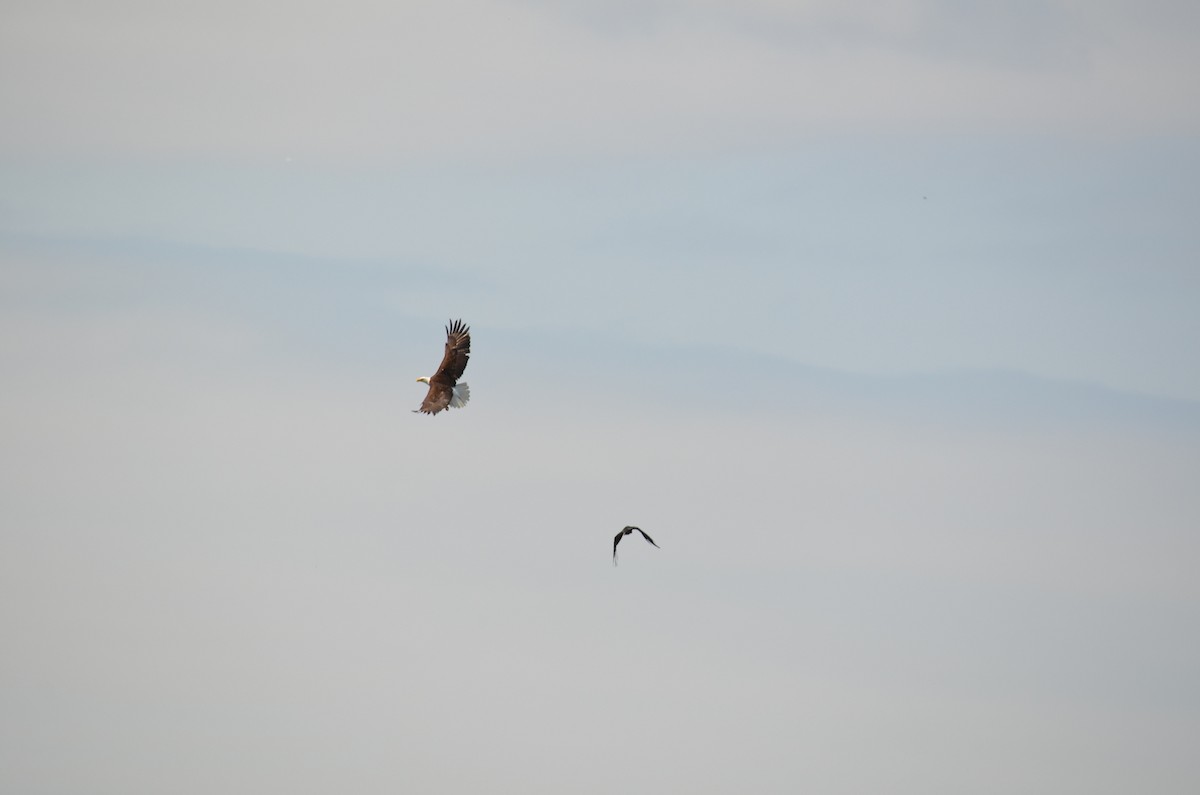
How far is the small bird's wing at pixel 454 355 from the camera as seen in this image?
375 feet

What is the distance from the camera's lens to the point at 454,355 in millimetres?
114312

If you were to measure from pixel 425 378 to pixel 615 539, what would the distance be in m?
31.1

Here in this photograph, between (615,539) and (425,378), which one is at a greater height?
(425,378)

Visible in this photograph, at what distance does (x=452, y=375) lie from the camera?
115 m

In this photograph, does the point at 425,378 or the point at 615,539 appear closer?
the point at 615,539

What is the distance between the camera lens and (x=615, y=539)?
89.8 m

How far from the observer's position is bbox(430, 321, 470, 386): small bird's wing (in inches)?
4500

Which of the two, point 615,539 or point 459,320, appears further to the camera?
point 459,320

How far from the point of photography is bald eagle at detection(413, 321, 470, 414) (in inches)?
4498

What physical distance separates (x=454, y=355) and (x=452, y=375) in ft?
5.03

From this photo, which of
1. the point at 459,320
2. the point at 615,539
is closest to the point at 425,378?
the point at 459,320

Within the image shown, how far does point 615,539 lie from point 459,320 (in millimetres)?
29942

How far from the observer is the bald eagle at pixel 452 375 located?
375 ft

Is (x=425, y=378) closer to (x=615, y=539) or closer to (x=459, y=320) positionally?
(x=459, y=320)
